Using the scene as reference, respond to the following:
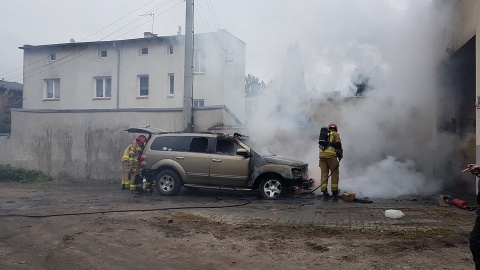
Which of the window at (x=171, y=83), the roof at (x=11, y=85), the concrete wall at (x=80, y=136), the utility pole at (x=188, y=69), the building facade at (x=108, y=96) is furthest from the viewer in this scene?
the roof at (x=11, y=85)

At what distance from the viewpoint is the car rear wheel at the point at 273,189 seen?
10938mm

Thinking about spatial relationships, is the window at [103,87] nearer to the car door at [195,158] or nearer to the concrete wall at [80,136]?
the concrete wall at [80,136]

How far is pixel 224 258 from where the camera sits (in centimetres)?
573

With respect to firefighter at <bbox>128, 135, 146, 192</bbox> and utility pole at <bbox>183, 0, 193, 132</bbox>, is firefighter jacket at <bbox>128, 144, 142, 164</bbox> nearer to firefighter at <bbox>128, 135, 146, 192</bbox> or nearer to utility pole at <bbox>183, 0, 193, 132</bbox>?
firefighter at <bbox>128, 135, 146, 192</bbox>

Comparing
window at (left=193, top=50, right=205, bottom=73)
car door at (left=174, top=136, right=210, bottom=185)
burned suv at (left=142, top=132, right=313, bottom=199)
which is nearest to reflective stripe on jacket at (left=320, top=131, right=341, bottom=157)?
Result: burned suv at (left=142, top=132, right=313, bottom=199)

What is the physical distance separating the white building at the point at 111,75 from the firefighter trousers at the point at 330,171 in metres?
11.7

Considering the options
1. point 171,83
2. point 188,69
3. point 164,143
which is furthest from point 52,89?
point 164,143

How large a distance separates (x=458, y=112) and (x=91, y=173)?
47.1 ft

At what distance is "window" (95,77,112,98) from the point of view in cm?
2573

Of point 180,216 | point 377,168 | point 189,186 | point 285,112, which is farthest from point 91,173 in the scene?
point 377,168

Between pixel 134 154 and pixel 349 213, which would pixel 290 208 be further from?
pixel 134 154

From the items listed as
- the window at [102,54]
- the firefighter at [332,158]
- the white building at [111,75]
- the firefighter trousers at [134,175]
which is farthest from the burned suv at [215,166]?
the window at [102,54]

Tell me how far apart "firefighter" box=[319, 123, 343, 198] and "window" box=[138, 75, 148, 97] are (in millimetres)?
16477

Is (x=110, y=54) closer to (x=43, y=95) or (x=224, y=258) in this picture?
(x=43, y=95)
